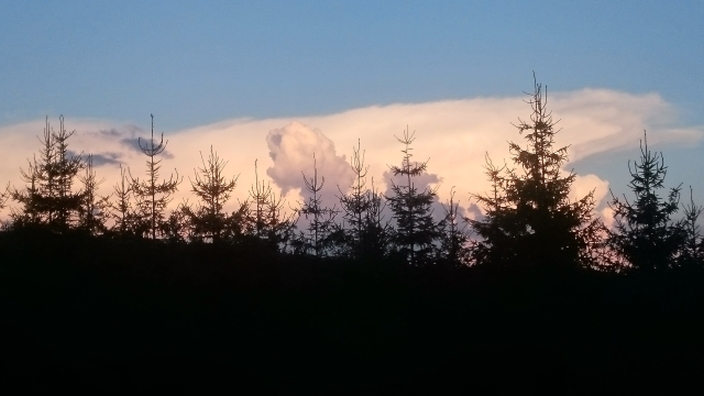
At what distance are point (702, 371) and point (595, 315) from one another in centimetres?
372

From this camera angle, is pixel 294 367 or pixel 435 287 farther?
pixel 435 287

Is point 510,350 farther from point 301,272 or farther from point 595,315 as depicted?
point 301,272

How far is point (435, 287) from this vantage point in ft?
77.6

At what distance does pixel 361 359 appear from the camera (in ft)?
62.5

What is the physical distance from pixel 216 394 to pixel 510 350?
7.32 metres

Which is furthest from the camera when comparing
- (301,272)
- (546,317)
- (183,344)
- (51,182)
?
(51,182)

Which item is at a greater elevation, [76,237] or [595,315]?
[76,237]

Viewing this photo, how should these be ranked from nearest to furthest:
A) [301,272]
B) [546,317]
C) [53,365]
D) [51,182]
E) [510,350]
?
[53,365]
[510,350]
[546,317]
[301,272]
[51,182]

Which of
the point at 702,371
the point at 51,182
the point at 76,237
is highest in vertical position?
the point at 51,182

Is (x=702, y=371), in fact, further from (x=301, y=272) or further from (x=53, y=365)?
(x=53, y=365)

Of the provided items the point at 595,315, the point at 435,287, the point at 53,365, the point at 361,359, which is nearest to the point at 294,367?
the point at 361,359

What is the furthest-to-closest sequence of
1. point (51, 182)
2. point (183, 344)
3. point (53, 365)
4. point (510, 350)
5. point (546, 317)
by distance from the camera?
1. point (51, 182)
2. point (546, 317)
3. point (510, 350)
4. point (183, 344)
5. point (53, 365)

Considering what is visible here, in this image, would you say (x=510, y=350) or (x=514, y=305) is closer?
(x=510, y=350)

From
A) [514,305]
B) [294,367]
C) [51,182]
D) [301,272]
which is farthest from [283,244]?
[294,367]
